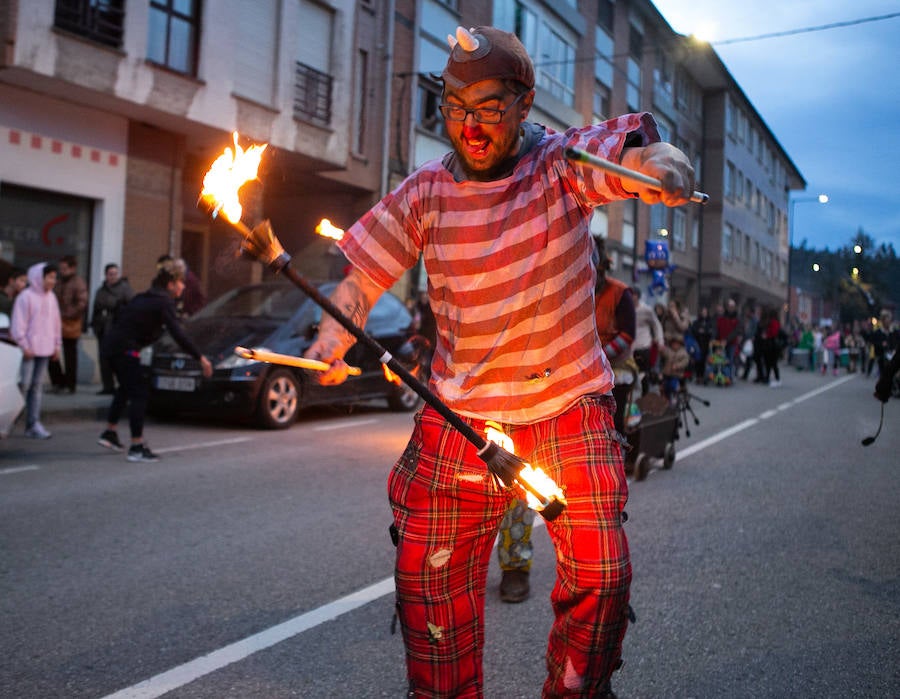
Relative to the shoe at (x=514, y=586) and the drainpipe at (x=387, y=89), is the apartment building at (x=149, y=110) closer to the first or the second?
the drainpipe at (x=387, y=89)

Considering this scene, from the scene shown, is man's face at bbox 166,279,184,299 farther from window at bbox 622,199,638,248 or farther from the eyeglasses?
window at bbox 622,199,638,248

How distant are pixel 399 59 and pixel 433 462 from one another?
70.2 ft

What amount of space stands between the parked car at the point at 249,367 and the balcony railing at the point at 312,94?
7.53 metres

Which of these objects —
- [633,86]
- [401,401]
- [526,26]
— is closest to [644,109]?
[633,86]

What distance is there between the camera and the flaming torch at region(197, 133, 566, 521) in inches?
82.4

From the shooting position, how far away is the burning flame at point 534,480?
217cm

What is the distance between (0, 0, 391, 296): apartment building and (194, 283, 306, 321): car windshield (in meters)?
0.37

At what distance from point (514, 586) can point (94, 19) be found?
42.6 ft

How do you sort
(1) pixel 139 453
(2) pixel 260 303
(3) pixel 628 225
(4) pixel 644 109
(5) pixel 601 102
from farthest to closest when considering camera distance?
(4) pixel 644 109
(3) pixel 628 225
(5) pixel 601 102
(2) pixel 260 303
(1) pixel 139 453

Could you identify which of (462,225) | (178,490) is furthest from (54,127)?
(462,225)

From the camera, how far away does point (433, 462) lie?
7.79ft

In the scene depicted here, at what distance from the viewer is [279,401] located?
10.7 meters

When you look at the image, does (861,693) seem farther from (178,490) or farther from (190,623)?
(178,490)

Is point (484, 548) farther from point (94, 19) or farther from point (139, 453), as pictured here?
point (94, 19)
